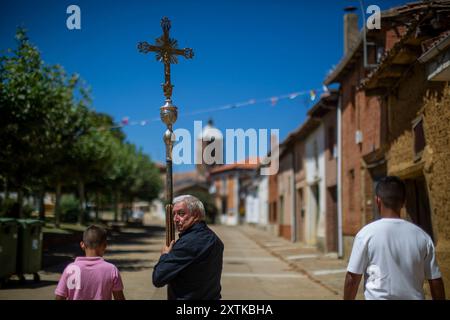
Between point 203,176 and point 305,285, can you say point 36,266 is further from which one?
point 203,176

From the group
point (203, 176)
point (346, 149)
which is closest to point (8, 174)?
point (346, 149)

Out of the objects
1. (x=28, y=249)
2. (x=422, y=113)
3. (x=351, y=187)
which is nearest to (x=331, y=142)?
(x=351, y=187)

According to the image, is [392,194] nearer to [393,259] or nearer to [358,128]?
[393,259]

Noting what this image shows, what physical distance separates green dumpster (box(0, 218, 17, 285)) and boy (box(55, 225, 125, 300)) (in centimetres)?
761

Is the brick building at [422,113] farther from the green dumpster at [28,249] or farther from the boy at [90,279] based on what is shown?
the green dumpster at [28,249]

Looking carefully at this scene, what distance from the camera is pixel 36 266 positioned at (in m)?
12.1

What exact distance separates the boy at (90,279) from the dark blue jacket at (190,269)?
0.33m

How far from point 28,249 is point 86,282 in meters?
8.42

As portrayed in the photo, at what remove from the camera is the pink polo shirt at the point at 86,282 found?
4023mm

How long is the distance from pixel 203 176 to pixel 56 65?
82.8m

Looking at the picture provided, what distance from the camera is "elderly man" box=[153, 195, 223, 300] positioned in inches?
160

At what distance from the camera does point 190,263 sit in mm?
4055

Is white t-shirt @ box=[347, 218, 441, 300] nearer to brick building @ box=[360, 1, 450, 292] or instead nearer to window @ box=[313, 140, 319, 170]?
brick building @ box=[360, 1, 450, 292]
